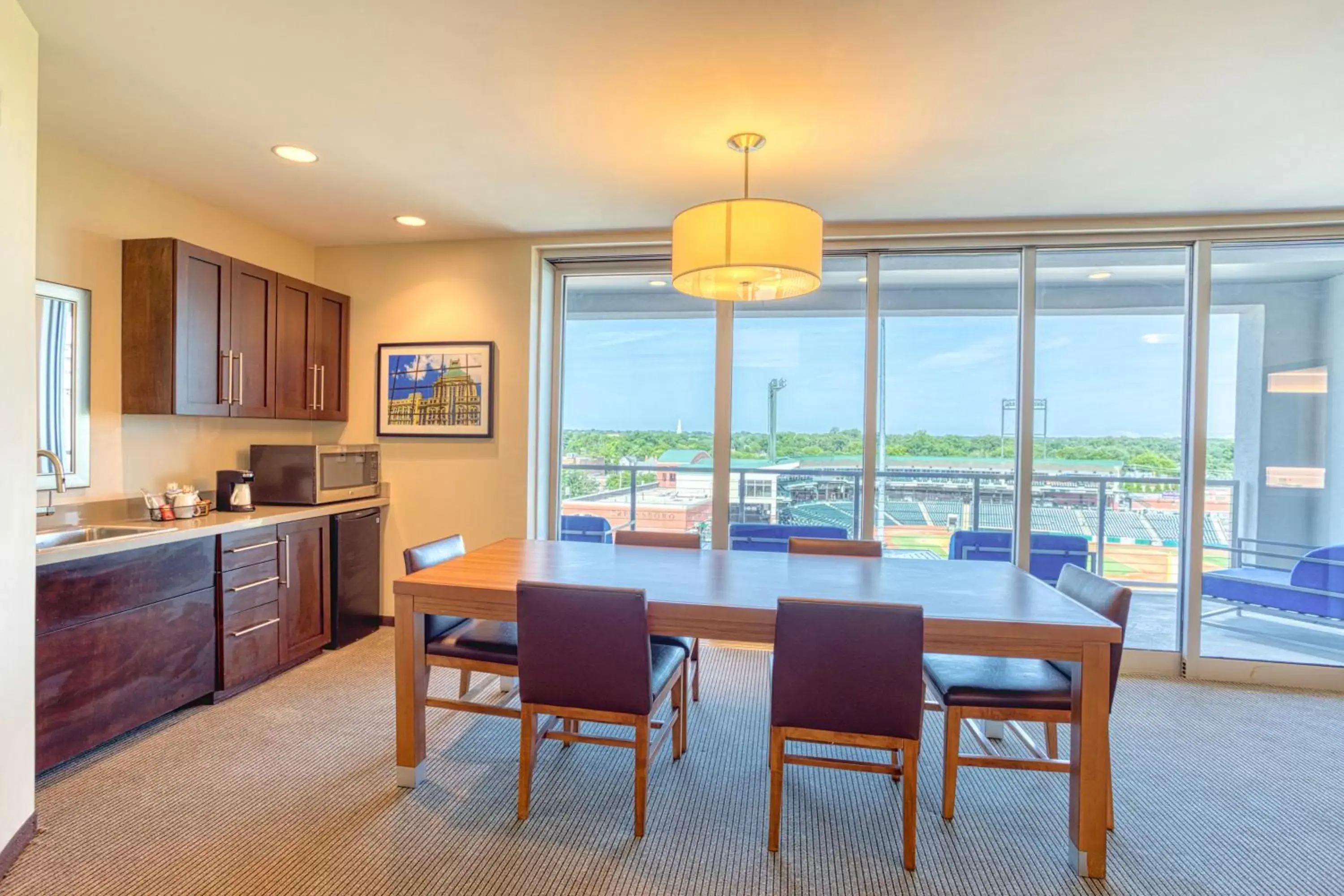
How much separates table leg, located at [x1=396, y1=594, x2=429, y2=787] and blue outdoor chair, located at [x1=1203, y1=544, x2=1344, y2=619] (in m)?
4.13

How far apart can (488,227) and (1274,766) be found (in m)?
4.49

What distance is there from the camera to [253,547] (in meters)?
3.01

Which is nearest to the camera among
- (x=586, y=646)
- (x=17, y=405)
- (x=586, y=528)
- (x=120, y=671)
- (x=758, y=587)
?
(x=17, y=405)

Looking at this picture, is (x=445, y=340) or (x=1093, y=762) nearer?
(x=1093, y=762)

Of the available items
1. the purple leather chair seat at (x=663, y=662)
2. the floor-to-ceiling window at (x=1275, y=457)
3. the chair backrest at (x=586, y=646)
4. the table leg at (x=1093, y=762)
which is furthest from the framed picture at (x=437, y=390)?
the floor-to-ceiling window at (x=1275, y=457)

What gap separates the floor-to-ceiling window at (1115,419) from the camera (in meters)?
3.51

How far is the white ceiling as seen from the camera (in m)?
1.79

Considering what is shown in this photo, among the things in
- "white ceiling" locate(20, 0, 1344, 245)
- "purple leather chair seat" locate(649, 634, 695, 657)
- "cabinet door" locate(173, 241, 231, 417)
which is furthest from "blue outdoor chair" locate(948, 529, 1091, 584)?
"cabinet door" locate(173, 241, 231, 417)

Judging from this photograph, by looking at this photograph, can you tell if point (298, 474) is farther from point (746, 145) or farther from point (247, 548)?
point (746, 145)

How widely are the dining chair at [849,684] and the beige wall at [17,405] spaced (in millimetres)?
2173

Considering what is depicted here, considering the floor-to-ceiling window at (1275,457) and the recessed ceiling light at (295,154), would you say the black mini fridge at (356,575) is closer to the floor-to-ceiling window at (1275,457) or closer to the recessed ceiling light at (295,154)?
the recessed ceiling light at (295,154)

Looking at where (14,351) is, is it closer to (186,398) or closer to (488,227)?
(186,398)

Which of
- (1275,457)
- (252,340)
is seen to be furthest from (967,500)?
(252,340)

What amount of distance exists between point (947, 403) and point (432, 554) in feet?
9.62
